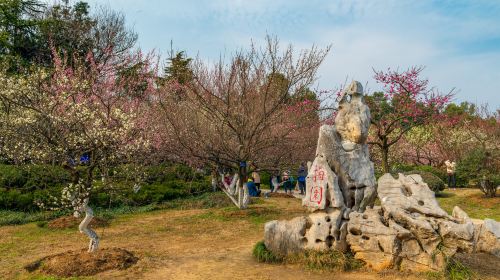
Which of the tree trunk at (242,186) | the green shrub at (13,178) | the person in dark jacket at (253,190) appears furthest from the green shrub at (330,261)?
the green shrub at (13,178)

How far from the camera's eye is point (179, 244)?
9.88 meters

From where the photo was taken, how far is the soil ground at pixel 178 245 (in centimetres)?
729

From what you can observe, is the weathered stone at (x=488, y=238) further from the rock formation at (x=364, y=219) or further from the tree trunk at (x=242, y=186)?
the tree trunk at (x=242, y=186)

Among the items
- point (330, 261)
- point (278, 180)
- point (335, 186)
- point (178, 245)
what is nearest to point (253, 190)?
point (278, 180)

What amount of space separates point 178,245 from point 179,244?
0.36ft

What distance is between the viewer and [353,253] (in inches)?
298

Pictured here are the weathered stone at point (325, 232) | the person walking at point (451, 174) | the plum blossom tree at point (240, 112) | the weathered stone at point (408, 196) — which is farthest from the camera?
the person walking at point (451, 174)

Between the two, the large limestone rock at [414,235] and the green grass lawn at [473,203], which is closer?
the large limestone rock at [414,235]

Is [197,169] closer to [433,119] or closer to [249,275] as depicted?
[433,119]

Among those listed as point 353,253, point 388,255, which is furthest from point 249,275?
point 388,255

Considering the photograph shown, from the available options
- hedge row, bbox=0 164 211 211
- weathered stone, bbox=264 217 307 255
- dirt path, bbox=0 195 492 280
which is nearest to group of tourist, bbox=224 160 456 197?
hedge row, bbox=0 164 211 211

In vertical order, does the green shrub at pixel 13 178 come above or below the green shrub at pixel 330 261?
above

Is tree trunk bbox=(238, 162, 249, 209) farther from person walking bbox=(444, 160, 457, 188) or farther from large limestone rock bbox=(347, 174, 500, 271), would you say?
person walking bbox=(444, 160, 457, 188)

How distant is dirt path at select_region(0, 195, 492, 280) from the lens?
7309 mm
